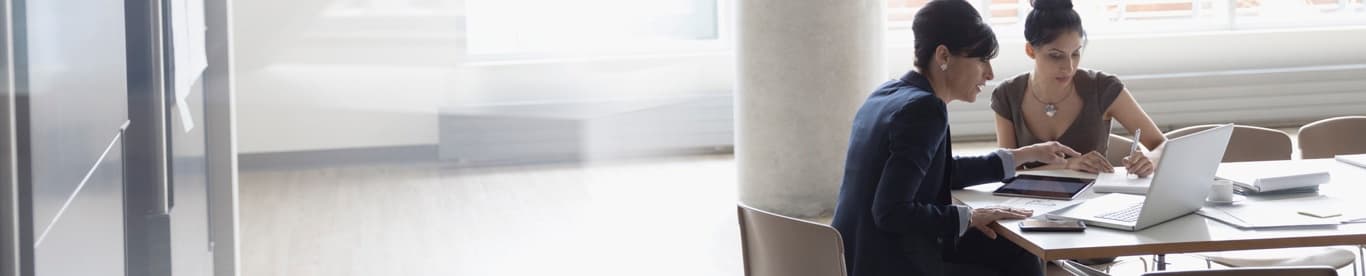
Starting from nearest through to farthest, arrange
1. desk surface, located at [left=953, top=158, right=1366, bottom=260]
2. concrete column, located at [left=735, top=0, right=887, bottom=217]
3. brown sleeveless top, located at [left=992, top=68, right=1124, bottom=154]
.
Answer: desk surface, located at [left=953, top=158, right=1366, bottom=260]
brown sleeveless top, located at [left=992, top=68, right=1124, bottom=154]
concrete column, located at [left=735, top=0, right=887, bottom=217]

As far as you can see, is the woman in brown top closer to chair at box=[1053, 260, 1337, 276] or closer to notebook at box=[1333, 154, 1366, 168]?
notebook at box=[1333, 154, 1366, 168]

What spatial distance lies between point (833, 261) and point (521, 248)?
11.0 ft

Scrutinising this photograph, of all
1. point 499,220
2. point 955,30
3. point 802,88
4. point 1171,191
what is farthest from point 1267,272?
point 499,220

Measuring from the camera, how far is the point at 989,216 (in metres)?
3.18

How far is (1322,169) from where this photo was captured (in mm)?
3777

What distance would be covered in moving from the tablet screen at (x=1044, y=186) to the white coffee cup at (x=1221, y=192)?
314 mm

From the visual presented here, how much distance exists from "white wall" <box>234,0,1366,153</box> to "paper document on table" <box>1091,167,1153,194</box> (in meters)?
5.55

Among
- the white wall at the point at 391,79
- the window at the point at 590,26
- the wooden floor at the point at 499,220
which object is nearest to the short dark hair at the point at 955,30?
the wooden floor at the point at 499,220

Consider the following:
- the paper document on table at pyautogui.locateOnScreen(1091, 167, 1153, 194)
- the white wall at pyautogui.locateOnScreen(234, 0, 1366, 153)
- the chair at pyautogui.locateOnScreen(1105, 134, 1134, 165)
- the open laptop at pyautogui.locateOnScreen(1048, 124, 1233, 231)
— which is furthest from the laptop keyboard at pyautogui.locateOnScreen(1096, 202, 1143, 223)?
the white wall at pyautogui.locateOnScreen(234, 0, 1366, 153)

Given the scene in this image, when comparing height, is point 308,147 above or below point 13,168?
below

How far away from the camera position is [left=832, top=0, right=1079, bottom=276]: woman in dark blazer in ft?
10.0

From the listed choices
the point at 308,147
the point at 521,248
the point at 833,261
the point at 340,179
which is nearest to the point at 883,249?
the point at 833,261

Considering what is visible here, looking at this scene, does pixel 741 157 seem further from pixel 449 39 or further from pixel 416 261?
pixel 449 39

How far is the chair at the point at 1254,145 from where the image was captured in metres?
4.46
